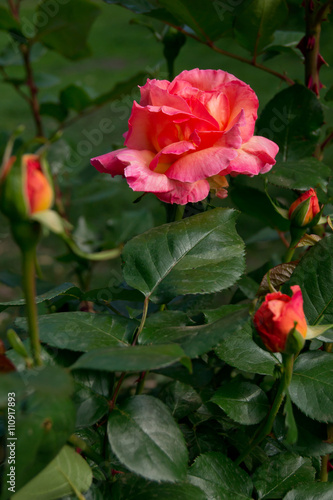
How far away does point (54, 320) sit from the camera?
445 millimetres

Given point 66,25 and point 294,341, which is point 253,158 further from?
point 66,25

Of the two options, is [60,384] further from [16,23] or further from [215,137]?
[16,23]

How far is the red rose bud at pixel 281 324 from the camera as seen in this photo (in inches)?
15.8

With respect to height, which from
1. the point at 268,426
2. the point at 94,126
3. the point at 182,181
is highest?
the point at 182,181

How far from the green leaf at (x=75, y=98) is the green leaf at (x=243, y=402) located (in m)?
0.89

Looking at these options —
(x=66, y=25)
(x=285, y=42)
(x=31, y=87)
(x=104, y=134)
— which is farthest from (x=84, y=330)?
(x=104, y=134)

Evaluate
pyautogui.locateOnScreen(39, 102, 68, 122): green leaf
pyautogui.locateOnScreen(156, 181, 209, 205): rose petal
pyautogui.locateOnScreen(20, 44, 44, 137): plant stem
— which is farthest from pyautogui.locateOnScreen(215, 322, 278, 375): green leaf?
pyautogui.locateOnScreen(39, 102, 68, 122): green leaf

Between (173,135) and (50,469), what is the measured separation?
33 centimetres

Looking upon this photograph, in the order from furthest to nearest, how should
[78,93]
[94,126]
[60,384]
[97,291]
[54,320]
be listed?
[94,126] → [78,93] → [97,291] → [54,320] → [60,384]

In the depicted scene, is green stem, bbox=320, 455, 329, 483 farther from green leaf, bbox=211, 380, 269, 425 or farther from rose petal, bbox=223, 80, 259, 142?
rose petal, bbox=223, 80, 259, 142

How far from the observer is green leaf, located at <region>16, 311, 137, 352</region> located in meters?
0.42

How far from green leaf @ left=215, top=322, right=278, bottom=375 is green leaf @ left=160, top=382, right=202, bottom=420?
0.35 feet

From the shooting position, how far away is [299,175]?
0.66 metres

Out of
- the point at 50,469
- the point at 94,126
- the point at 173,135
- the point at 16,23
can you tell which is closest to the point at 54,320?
the point at 50,469
